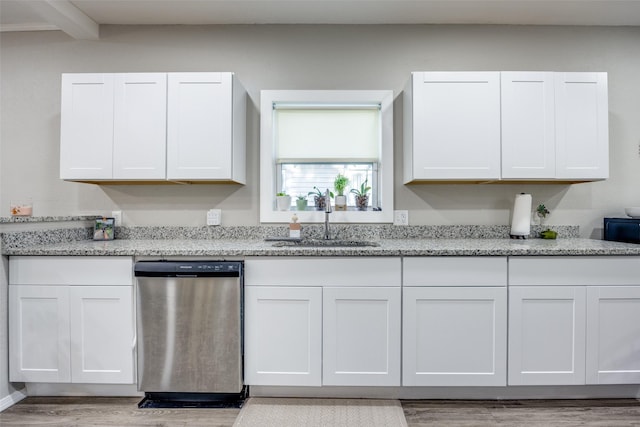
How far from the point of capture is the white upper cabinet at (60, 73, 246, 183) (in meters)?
2.29

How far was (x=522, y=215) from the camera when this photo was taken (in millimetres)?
2463

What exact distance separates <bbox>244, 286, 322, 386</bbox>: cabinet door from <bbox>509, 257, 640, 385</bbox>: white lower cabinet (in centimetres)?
111

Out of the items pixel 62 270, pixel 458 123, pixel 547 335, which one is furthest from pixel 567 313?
pixel 62 270

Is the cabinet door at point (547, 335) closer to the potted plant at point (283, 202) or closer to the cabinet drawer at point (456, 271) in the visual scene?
the cabinet drawer at point (456, 271)

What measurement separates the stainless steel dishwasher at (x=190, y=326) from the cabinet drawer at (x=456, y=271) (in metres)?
0.99

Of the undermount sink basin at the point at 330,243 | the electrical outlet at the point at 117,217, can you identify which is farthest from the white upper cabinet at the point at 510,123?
the electrical outlet at the point at 117,217

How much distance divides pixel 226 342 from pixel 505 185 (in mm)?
2222

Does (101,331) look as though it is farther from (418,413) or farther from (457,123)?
(457,123)

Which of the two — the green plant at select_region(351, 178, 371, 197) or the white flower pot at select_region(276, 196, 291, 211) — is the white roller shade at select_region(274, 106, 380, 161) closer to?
the green plant at select_region(351, 178, 371, 197)

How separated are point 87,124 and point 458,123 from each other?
94.4 inches

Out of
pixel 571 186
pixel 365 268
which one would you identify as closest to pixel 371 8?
pixel 365 268

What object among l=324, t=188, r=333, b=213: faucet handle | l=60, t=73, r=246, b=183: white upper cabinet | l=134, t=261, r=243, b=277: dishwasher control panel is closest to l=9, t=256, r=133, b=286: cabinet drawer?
l=134, t=261, r=243, b=277: dishwasher control panel

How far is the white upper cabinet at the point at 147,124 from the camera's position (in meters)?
2.29

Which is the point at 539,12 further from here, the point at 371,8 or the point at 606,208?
the point at 606,208
